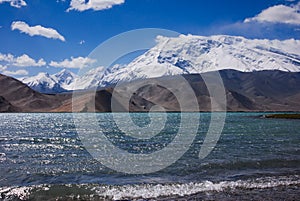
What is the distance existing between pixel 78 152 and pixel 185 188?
68.4 ft

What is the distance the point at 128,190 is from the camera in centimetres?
2205

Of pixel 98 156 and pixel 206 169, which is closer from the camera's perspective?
pixel 206 169

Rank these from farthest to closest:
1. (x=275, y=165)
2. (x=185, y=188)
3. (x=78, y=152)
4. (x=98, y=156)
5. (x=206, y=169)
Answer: (x=78, y=152), (x=98, y=156), (x=275, y=165), (x=206, y=169), (x=185, y=188)

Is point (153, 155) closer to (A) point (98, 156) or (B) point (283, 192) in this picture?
(A) point (98, 156)

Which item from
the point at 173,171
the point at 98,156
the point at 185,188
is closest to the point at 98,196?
the point at 185,188

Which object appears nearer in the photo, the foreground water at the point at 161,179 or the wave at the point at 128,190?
the wave at the point at 128,190

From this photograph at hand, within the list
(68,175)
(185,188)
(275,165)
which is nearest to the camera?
(185,188)

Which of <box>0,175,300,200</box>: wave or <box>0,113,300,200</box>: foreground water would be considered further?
<box>0,113,300,200</box>: foreground water

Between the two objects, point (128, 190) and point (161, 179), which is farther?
point (161, 179)

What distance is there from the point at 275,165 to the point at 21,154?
90.6 feet

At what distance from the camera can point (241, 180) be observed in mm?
24859

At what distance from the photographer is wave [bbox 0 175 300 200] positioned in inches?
821

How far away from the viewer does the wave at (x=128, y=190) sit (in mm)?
20859

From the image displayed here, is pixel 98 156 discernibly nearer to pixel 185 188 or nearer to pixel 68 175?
pixel 68 175
